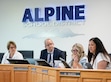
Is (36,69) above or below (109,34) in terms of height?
below

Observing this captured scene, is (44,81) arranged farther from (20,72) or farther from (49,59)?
(49,59)

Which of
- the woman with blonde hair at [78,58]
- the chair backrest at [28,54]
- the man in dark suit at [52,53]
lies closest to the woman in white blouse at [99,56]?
the woman with blonde hair at [78,58]

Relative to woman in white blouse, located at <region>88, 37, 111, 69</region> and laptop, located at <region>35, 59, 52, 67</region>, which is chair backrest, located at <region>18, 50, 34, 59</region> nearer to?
laptop, located at <region>35, 59, 52, 67</region>

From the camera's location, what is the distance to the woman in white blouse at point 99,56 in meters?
4.26

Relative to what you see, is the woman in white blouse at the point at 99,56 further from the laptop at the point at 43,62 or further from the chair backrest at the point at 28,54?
the chair backrest at the point at 28,54

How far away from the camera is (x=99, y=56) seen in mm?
4359

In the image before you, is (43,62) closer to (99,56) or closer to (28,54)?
(99,56)

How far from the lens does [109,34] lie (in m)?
6.85

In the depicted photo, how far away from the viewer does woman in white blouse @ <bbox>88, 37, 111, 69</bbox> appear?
4.26m

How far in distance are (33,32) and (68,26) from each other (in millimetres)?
1061

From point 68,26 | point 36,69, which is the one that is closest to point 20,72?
point 36,69

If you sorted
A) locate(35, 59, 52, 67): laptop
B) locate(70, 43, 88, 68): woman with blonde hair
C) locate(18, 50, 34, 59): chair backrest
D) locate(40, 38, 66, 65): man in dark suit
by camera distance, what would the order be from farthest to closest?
locate(18, 50, 34, 59): chair backrest
locate(40, 38, 66, 65): man in dark suit
locate(70, 43, 88, 68): woman with blonde hair
locate(35, 59, 52, 67): laptop

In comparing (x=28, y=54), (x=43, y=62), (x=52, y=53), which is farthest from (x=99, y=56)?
(x=28, y=54)

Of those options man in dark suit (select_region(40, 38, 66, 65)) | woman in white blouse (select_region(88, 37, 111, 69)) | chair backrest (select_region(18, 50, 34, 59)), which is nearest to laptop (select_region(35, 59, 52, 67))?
woman in white blouse (select_region(88, 37, 111, 69))
